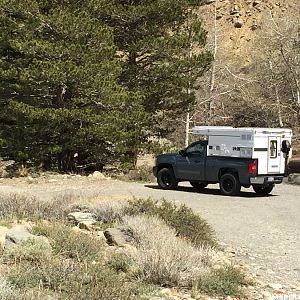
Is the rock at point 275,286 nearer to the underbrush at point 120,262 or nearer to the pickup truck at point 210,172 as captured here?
the underbrush at point 120,262

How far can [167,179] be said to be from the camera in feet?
71.6

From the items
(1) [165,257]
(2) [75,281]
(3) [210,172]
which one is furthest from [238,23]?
(2) [75,281]

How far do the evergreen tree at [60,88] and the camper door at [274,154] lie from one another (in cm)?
736

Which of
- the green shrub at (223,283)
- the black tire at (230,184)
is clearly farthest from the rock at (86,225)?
the black tire at (230,184)

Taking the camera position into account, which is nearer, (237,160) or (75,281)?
(75,281)

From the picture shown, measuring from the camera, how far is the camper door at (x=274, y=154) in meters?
19.2

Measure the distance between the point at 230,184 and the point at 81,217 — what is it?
8.58m

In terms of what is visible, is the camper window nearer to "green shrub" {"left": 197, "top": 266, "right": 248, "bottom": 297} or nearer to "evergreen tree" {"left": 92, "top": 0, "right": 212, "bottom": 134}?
"evergreen tree" {"left": 92, "top": 0, "right": 212, "bottom": 134}

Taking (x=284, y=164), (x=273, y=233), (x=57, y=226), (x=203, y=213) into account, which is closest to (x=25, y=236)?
(x=57, y=226)

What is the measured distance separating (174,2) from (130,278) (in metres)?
20.3

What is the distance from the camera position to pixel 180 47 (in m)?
26.4

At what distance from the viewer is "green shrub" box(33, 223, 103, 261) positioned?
8.84m

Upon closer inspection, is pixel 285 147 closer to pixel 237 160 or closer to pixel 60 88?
pixel 237 160

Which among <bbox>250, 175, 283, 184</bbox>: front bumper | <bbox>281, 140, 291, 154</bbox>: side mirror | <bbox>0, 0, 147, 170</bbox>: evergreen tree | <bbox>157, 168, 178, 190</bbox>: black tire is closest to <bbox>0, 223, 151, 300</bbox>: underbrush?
<bbox>250, 175, 283, 184</bbox>: front bumper
